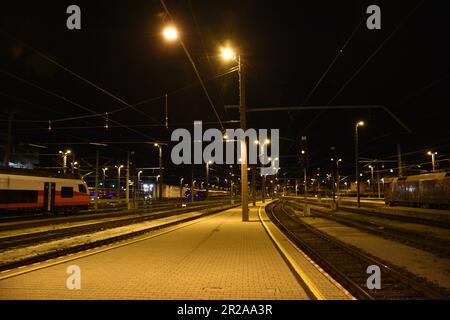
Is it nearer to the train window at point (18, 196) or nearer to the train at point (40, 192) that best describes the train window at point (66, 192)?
the train at point (40, 192)

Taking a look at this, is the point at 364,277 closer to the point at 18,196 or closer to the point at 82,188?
the point at 18,196

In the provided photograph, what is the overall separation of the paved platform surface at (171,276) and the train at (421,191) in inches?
1204

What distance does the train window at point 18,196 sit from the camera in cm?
2975

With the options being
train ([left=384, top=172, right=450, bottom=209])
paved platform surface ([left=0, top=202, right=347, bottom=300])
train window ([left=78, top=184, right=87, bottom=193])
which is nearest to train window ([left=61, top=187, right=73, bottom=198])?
train window ([left=78, top=184, right=87, bottom=193])

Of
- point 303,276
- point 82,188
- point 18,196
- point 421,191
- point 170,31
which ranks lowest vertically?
point 303,276

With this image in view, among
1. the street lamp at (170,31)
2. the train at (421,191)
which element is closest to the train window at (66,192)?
the street lamp at (170,31)

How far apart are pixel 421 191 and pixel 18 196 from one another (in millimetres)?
36427

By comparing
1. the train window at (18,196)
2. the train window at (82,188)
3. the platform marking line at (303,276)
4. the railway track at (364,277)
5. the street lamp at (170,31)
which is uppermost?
the street lamp at (170,31)

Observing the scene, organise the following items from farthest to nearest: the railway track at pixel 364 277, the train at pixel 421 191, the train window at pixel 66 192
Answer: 1. the train at pixel 421 191
2. the train window at pixel 66 192
3. the railway track at pixel 364 277

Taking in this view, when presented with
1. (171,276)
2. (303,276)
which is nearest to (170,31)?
(171,276)

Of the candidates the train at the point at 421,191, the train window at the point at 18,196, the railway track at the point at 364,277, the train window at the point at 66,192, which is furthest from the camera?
the train at the point at 421,191

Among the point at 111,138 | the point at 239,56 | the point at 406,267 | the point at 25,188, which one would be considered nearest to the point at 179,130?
the point at 111,138

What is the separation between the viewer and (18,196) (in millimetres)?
31141

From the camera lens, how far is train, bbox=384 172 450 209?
3984cm
